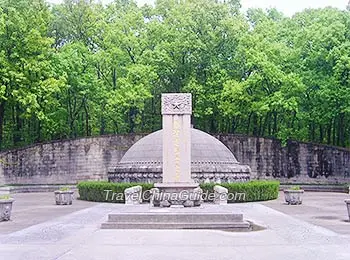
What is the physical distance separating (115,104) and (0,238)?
25318 millimetres

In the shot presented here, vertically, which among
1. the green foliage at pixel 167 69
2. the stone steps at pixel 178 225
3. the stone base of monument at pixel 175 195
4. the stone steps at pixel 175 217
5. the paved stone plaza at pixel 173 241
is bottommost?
the paved stone plaza at pixel 173 241

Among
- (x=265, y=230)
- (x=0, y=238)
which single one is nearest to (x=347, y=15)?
(x=265, y=230)

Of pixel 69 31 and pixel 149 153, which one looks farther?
pixel 69 31

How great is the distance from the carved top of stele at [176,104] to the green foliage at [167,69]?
17.8 m

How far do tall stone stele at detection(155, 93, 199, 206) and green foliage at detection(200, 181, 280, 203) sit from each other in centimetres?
→ 449

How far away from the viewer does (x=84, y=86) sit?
3712cm

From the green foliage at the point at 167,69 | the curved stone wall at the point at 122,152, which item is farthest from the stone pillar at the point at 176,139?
the curved stone wall at the point at 122,152

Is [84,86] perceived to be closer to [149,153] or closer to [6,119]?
[6,119]

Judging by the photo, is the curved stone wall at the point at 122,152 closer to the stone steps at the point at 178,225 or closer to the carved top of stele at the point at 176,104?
the carved top of stele at the point at 176,104

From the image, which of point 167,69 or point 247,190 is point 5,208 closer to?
point 247,190

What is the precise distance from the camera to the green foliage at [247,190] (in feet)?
69.0

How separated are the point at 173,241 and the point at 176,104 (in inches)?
280

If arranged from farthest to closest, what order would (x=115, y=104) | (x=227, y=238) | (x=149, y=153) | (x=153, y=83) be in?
1. (x=153, y=83)
2. (x=115, y=104)
3. (x=149, y=153)
4. (x=227, y=238)

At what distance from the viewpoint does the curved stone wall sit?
114 feet
